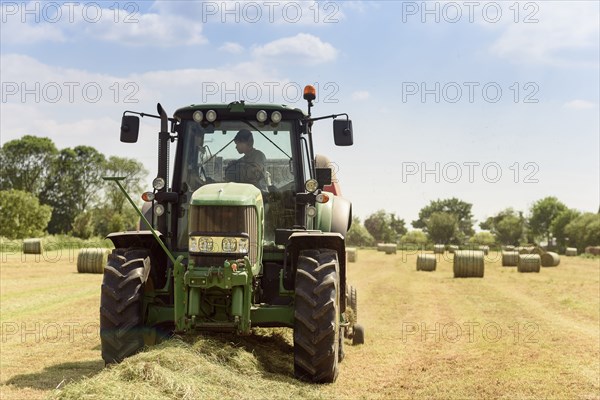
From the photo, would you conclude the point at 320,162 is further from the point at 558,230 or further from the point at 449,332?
the point at 558,230

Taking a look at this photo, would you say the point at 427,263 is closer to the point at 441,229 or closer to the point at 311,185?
the point at 311,185

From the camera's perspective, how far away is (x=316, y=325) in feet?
22.0

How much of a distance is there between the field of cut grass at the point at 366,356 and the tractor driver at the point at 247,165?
174 cm

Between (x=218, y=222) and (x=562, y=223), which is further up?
(x=218, y=222)

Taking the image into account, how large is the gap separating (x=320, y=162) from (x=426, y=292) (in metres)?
7.60

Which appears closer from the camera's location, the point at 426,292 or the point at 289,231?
the point at 289,231

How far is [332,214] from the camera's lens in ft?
31.1

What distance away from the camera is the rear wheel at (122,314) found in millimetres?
6910

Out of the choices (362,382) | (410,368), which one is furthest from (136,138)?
(410,368)

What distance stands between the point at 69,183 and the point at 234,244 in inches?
2630

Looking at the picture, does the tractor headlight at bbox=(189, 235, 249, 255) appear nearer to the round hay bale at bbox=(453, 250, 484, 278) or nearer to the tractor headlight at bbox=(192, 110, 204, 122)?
the tractor headlight at bbox=(192, 110, 204, 122)

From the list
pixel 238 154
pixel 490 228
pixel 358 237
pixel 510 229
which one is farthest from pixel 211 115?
pixel 490 228

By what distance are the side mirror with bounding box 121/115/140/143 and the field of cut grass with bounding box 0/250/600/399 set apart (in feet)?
7.71

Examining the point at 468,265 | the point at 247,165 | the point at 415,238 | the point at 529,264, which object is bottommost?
the point at 415,238
